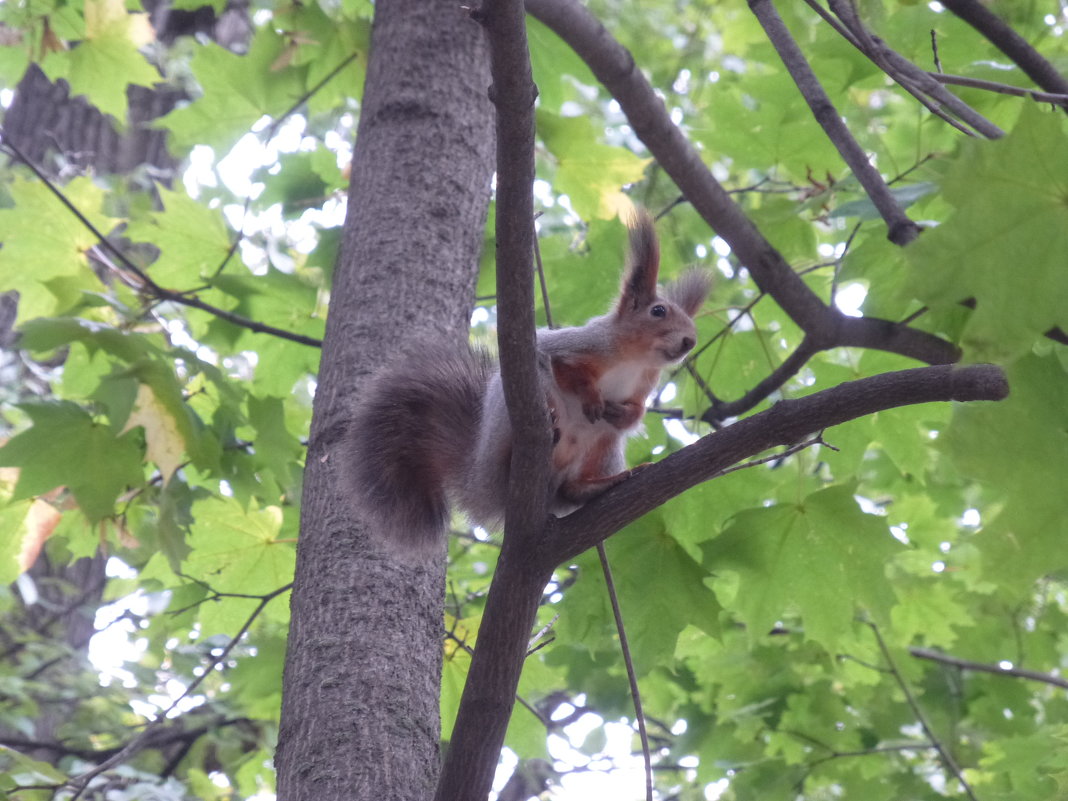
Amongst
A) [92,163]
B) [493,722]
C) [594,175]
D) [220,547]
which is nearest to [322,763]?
[493,722]

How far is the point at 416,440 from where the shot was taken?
2.26 metres

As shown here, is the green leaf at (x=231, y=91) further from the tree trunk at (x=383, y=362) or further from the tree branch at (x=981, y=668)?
the tree branch at (x=981, y=668)

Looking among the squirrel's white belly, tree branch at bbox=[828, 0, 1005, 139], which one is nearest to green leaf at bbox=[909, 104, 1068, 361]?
tree branch at bbox=[828, 0, 1005, 139]

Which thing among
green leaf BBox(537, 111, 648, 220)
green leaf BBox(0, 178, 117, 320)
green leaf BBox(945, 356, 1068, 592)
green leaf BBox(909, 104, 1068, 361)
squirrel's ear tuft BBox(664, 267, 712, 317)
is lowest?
green leaf BBox(945, 356, 1068, 592)

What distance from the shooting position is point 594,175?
10.8 ft

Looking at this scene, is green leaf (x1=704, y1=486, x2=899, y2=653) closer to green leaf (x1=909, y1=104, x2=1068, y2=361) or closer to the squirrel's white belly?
the squirrel's white belly

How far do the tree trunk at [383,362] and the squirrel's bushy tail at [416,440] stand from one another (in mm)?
47

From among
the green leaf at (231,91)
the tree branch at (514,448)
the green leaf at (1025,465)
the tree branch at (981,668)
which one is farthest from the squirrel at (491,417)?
the tree branch at (981,668)

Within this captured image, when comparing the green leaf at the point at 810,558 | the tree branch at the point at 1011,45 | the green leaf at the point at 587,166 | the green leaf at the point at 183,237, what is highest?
the green leaf at the point at 587,166

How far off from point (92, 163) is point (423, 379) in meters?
4.71

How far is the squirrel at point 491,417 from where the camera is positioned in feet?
6.81

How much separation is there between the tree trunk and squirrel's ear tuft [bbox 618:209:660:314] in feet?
1.23

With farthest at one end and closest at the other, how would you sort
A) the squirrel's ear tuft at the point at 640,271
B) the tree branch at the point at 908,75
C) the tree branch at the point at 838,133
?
1. the squirrel's ear tuft at the point at 640,271
2. the tree branch at the point at 838,133
3. the tree branch at the point at 908,75

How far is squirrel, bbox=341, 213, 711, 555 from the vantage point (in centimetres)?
207
